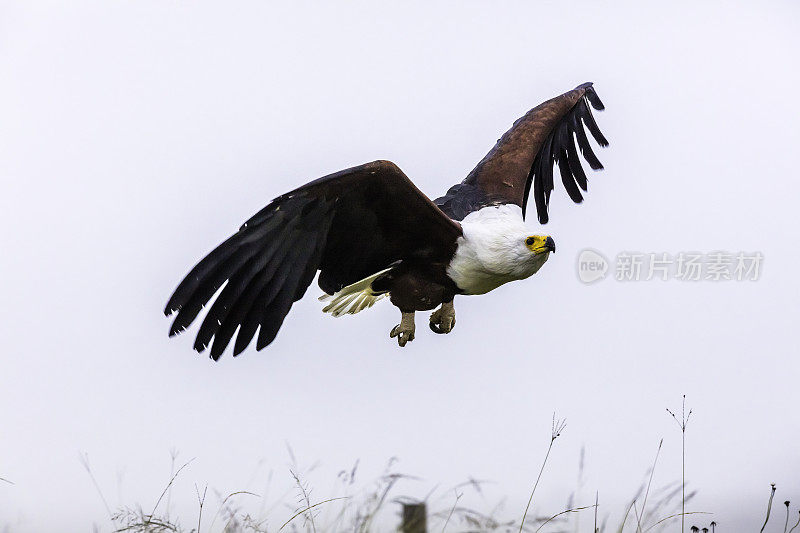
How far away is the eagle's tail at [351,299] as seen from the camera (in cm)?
548

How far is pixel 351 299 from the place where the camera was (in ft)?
18.4

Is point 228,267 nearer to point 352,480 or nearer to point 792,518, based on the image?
point 352,480

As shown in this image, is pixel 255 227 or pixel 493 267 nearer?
pixel 255 227

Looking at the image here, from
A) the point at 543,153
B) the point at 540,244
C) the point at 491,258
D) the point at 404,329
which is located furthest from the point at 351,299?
the point at 543,153

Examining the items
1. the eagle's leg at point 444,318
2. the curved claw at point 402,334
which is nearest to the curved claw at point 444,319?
the eagle's leg at point 444,318

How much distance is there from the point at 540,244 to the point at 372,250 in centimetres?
84

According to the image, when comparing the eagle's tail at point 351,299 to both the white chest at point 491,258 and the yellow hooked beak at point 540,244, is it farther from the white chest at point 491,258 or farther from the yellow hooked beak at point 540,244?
the yellow hooked beak at point 540,244

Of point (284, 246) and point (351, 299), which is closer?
point (284, 246)

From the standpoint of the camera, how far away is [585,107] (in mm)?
6707

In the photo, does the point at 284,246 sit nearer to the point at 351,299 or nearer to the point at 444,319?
the point at 351,299

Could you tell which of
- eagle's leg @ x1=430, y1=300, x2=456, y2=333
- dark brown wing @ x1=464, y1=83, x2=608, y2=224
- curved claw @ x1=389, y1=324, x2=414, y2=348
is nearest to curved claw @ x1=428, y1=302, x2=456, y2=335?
eagle's leg @ x1=430, y1=300, x2=456, y2=333

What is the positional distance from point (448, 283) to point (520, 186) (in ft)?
3.14

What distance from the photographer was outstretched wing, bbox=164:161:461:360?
459 centimetres

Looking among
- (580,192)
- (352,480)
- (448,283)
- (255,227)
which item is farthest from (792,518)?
(580,192)
